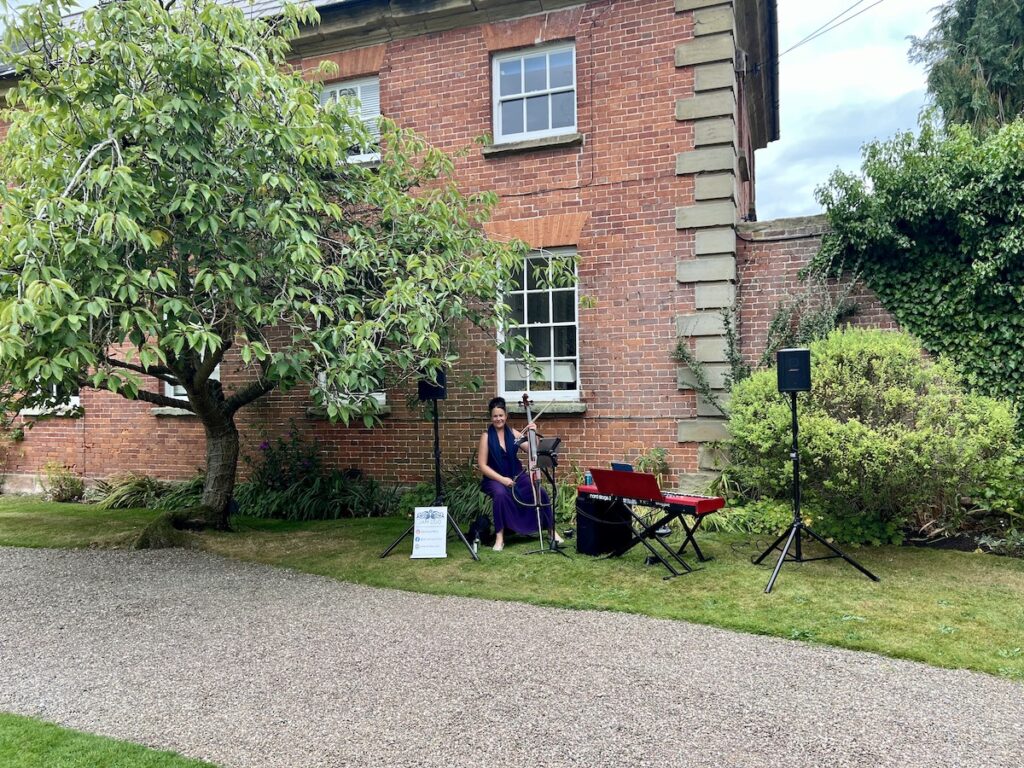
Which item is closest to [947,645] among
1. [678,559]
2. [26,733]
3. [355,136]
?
[678,559]

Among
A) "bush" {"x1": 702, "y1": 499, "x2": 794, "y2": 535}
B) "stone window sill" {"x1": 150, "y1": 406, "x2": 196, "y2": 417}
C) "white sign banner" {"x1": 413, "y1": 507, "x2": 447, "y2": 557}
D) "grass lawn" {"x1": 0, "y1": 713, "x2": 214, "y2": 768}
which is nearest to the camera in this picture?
"grass lawn" {"x1": 0, "y1": 713, "x2": 214, "y2": 768}

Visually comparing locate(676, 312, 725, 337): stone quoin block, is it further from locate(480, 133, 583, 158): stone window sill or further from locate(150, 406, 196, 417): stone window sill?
locate(150, 406, 196, 417): stone window sill

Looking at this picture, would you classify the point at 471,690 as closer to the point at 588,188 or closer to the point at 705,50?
the point at 588,188

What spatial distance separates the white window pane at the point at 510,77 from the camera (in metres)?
9.38

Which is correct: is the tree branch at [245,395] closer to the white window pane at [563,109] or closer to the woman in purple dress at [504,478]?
the woman in purple dress at [504,478]

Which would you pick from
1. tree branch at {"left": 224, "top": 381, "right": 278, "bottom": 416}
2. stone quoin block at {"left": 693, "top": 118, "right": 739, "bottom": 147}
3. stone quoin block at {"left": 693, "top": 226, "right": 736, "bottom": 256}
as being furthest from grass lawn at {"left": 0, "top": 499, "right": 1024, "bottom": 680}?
stone quoin block at {"left": 693, "top": 118, "right": 739, "bottom": 147}

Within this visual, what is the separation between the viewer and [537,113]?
30.5 feet

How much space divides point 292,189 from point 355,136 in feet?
5.81

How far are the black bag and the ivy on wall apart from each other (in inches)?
187

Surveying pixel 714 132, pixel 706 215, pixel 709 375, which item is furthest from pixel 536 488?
pixel 714 132

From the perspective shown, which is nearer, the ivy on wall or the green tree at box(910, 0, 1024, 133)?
the ivy on wall

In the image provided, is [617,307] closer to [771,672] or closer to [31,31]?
[771,672]

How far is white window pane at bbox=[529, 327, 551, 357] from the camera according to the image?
29.9 ft

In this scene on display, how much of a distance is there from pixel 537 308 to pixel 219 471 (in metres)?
4.36
